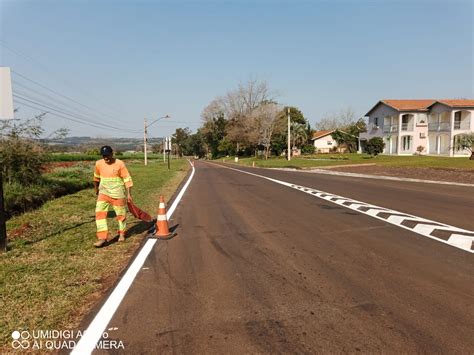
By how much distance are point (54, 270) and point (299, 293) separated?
3.33 m

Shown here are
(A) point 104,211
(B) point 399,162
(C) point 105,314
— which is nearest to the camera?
(C) point 105,314

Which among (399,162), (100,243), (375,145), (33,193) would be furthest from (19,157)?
(375,145)

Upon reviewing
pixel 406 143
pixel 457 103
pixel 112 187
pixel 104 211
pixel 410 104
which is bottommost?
pixel 104 211

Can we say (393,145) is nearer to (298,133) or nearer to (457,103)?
(457,103)

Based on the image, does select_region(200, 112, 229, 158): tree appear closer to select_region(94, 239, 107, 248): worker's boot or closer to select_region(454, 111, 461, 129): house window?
select_region(454, 111, 461, 129): house window

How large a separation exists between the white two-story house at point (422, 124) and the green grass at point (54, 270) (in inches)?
1849

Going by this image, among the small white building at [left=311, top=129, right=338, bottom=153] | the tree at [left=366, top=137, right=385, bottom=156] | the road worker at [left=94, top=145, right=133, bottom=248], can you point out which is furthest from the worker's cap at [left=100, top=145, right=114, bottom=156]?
the small white building at [left=311, top=129, right=338, bottom=153]

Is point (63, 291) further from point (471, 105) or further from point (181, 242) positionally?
point (471, 105)

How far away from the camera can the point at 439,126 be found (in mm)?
48312

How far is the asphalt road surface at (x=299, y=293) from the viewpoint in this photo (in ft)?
10.9

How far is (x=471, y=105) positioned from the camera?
44.8 metres

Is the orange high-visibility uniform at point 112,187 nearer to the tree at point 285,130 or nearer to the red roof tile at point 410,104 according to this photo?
the red roof tile at point 410,104

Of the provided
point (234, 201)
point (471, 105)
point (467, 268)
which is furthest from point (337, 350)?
point (471, 105)

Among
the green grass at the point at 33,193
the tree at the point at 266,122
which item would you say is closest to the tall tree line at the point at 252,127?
the tree at the point at 266,122
